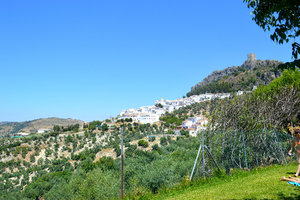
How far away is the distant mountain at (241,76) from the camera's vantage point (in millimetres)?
89625

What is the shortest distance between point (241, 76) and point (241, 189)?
376 feet

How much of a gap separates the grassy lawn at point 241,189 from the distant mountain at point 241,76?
244 feet

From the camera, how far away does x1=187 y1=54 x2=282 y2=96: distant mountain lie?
294 ft

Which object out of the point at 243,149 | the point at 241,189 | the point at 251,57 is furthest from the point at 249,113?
the point at 251,57

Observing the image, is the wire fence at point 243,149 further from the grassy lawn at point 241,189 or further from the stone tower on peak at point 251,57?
the stone tower on peak at point 251,57

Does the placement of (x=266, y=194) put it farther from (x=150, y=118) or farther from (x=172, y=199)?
(x=150, y=118)

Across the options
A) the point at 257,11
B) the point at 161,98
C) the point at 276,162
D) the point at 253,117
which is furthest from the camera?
the point at 161,98

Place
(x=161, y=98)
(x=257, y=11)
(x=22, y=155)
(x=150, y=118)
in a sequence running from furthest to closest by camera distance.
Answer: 1. (x=161, y=98)
2. (x=150, y=118)
3. (x=22, y=155)
4. (x=257, y=11)

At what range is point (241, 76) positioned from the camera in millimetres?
110938

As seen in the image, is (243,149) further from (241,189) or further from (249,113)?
(241,189)

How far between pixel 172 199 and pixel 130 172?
6.29 metres

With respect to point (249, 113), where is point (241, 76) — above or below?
above

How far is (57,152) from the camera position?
172 feet

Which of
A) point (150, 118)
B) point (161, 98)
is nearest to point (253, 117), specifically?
point (150, 118)
